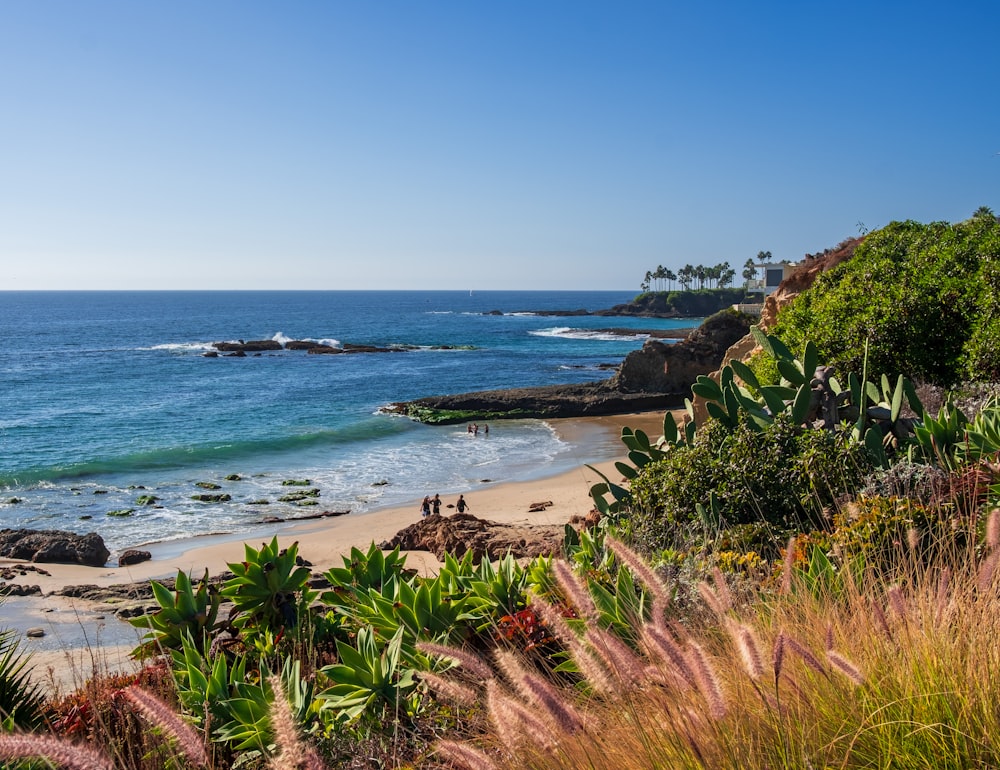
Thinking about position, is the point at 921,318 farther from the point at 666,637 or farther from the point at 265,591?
the point at 666,637

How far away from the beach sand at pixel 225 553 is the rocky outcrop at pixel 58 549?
30 cm

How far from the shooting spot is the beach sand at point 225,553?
12945 millimetres

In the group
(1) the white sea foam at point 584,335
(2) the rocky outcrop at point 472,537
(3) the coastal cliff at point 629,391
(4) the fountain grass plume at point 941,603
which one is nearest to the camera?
(4) the fountain grass plume at point 941,603

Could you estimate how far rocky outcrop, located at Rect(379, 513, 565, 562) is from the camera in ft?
44.2

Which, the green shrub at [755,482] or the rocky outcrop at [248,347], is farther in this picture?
the rocky outcrop at [248,347]

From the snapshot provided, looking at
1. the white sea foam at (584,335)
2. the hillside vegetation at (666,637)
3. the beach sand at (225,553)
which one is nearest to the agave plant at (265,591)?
the hillside vegetation at (666,637)

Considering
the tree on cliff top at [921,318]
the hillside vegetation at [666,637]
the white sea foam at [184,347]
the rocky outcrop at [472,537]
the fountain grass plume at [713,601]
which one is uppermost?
the tree on cliff top at [921,318]

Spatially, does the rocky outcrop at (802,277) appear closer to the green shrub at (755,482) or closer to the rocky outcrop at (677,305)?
the green shrub at (755,482)

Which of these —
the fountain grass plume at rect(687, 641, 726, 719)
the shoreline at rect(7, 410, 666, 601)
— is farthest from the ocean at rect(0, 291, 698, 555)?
the fountain grass plume at rect(687, 641, 726, 719)

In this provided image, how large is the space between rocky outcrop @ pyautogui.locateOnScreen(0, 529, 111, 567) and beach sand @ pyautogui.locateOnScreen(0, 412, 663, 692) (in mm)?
295

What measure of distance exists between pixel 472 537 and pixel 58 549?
423 inches

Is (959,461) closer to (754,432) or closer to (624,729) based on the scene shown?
(754,432)

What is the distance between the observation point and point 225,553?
18906 mm

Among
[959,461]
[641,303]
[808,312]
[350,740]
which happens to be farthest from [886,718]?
[641,303]
